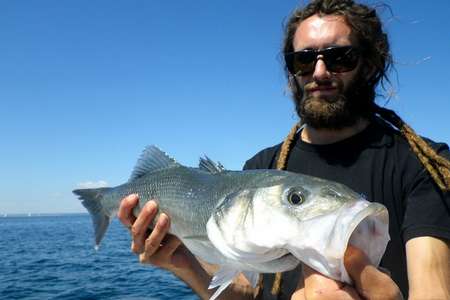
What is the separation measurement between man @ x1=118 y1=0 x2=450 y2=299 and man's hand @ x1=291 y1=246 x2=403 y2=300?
0.92m

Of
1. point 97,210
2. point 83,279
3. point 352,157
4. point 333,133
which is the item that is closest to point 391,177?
point 352,157

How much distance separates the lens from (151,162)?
15.1 ft

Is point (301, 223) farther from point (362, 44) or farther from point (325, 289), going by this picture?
point (362, 44)

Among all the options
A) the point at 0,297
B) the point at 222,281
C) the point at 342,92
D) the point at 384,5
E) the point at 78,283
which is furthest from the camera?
the point at 78,283

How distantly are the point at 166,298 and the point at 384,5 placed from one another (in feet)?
36.1

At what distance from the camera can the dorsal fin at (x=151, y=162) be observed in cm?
449

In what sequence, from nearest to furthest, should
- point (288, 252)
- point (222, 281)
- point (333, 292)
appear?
point (333, 292)
point (288, 252)
point (222, 281)

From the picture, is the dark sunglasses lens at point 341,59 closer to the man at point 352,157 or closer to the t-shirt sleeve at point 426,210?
the man at point 352,157

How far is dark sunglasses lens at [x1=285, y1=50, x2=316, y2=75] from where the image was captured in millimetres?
4379

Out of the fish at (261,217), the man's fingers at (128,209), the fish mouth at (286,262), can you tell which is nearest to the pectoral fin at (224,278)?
the fish at (261,217)

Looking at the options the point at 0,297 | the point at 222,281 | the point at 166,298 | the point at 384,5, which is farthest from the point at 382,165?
the point at 0,297

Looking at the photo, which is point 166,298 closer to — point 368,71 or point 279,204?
point 368,71

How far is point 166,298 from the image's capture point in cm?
1370

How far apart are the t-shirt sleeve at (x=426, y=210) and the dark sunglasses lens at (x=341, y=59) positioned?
126 centimetres
